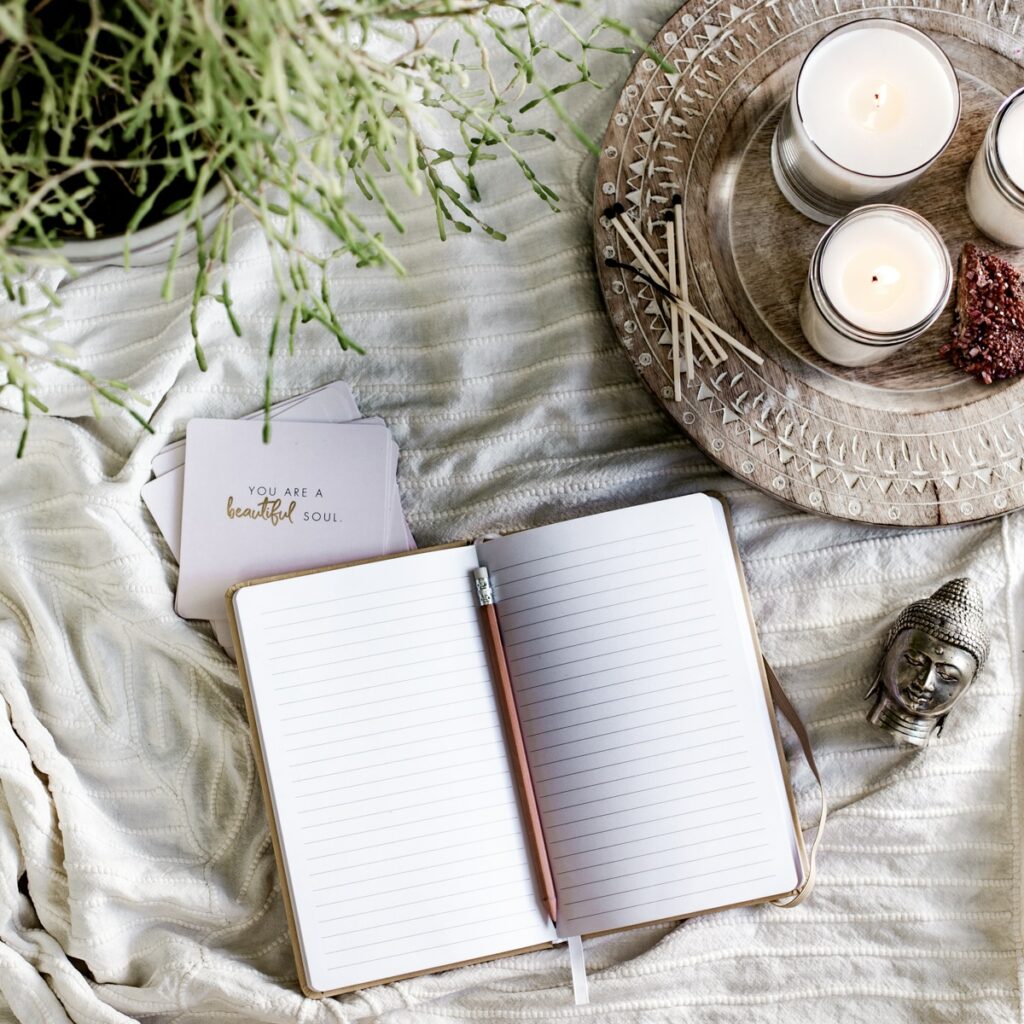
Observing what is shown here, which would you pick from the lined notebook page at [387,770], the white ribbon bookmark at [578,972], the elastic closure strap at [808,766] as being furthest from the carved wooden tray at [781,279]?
the white ribbon bookmark at [578,972]

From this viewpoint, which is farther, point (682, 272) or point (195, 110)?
point (682, 272)

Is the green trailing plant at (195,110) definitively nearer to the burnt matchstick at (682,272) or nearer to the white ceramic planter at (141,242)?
the white ceramic planter at (141,242)

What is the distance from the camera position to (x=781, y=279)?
876 mm

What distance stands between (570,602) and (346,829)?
0.93ft

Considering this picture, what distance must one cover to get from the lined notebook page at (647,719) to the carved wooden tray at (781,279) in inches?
4.0

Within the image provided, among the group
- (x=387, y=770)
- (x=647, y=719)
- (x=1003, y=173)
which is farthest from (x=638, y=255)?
(x=387, y=770)

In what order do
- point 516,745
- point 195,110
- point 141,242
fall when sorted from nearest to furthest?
point 195,110 < point 141,242 < point 516,745

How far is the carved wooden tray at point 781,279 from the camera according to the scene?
2.84 ft

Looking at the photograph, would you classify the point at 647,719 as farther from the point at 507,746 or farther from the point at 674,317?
the point at 674,317

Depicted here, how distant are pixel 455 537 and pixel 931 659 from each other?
0.43m

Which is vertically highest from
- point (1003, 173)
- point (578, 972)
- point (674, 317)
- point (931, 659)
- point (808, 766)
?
point (1003, 173)

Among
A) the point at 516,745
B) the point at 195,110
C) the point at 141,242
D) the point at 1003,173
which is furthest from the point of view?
the point at 516,745

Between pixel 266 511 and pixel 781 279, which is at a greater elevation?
pixel 781 279

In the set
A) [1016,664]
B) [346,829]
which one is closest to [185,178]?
[346,829]
